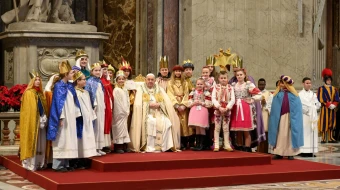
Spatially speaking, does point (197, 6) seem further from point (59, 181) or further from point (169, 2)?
point (59, 181)

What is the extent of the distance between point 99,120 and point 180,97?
1.75m

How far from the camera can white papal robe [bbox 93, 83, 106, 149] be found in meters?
11.4

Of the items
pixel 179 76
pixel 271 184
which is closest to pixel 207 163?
pixel 271 184

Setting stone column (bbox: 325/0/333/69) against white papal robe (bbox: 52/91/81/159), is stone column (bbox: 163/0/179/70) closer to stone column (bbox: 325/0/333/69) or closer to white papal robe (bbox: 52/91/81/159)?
stone column (bbox: 325/0/333/69)

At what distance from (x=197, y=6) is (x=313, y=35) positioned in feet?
9.99

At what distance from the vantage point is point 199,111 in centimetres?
1221

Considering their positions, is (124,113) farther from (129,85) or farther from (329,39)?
(329,39)

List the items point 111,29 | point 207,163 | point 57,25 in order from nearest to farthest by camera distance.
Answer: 1. point 207,163
2. point 57,25
3. point 111,29

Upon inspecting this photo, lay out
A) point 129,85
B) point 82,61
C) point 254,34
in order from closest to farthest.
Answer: point 82,61
point 129,85
point 254,34

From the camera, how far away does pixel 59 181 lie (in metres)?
9.58

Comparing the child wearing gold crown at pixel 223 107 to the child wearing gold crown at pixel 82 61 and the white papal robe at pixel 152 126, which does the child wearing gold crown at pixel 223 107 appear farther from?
the child wearing gold crown at pixel 82 61

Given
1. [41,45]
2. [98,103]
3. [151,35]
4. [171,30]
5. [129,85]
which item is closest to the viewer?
[98,103]

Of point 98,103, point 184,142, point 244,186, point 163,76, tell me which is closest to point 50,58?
point 163,76

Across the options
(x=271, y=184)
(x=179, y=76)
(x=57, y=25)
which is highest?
(x=57, y=25)
